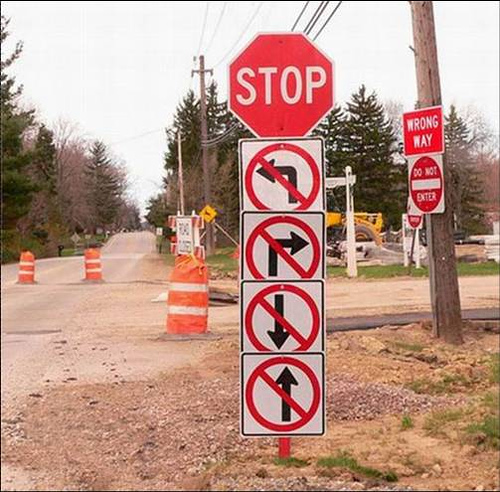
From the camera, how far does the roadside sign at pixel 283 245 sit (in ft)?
14.3

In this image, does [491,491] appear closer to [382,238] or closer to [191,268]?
[191,268]

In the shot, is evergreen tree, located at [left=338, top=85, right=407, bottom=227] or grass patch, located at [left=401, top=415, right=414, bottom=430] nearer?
grass patch, located at [left=401, top=415, right=414, bottom=430]

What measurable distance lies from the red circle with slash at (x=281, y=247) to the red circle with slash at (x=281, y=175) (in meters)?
0.08

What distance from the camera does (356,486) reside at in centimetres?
445

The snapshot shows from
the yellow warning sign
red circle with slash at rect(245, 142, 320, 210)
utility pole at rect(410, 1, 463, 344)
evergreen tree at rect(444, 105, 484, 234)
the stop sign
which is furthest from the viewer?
the yellow warning sign

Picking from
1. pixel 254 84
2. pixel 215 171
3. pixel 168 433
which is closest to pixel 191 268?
pixel 168 433

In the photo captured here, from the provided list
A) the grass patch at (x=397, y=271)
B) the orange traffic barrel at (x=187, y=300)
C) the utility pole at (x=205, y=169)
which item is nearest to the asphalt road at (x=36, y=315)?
the orange traffic barrel at (x=187, y=300)

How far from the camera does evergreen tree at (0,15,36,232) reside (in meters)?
2.52

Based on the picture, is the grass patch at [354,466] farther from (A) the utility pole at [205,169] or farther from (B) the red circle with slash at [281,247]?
(A) the utility pole at [205,169]

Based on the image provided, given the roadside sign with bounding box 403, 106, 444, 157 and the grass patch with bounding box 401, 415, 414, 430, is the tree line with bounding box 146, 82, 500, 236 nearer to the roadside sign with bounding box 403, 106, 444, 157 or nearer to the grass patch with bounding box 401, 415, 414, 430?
the roadside sign with bounding box 403, 106, 444, 157

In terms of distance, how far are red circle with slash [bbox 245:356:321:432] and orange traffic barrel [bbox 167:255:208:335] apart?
6.08 m

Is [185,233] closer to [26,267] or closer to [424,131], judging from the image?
[424,131]

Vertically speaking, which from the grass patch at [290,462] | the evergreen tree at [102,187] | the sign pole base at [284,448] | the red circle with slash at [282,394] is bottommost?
the grass patch at [290,462]

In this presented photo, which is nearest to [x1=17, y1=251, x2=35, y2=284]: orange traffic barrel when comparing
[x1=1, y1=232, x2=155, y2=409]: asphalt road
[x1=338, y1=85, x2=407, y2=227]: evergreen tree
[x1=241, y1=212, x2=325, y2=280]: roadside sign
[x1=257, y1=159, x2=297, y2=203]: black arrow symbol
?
[x1=1, y1=232, x2=155, y2=409]: asphalt road
